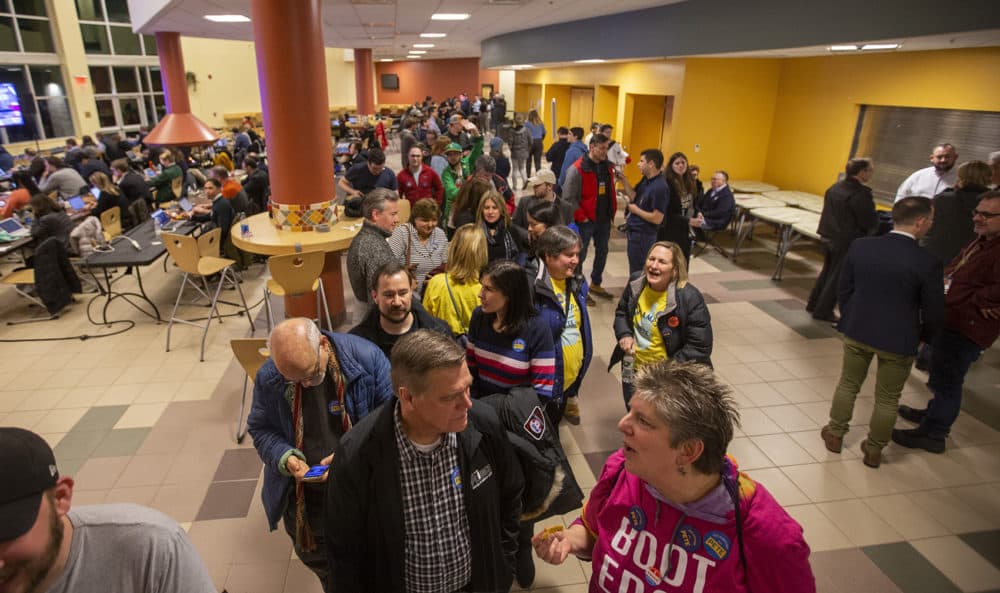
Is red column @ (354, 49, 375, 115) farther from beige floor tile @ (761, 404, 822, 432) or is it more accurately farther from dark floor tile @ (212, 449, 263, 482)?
beige floor tile @ (761, 404, 822, 432)

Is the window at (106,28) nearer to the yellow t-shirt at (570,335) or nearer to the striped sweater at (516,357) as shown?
the yellow t-shirt at (570,335)

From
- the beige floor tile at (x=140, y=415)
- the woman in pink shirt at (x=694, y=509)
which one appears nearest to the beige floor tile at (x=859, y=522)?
the woman in pink shirt at (x=694, y=509)

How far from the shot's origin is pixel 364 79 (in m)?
20.5

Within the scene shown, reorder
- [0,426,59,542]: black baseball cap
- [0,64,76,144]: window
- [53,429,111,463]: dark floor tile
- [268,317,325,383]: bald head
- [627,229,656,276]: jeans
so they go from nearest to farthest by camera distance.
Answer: [0,426,59,542]: black baseball cap → [268,317,325,383]: bald head → [53,429,111,463]: dark floor tile → [627,229,656,276]: jeans → [0,64,76,144]: window

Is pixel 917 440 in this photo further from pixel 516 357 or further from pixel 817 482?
pixel 516 357

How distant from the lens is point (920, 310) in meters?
3.35

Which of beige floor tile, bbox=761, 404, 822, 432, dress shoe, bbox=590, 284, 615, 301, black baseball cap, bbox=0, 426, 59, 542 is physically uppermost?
black baseball cap, bbox=0, 426, 59, 542

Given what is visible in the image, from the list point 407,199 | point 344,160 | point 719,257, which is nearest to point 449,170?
point 407,199

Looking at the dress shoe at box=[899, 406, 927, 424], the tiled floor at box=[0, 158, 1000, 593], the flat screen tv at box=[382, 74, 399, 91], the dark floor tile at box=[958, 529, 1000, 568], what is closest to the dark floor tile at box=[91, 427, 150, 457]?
the tiled floor at box=[0, 158, 1000, 593]

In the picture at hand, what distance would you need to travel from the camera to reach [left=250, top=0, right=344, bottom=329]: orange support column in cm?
491

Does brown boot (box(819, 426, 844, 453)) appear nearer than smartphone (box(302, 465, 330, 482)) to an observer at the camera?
No

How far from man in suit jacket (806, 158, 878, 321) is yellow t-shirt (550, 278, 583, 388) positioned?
11.9 feet

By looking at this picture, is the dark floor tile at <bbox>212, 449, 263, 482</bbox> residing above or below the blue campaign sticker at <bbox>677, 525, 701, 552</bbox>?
below

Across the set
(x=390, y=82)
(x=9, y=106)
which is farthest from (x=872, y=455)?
(x=390, y=82)
